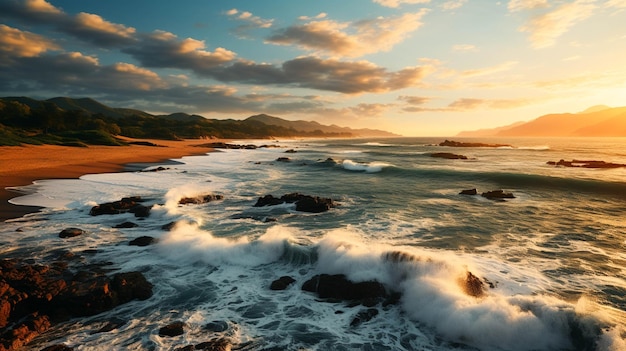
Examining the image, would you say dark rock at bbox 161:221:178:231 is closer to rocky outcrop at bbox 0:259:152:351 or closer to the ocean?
the ocean

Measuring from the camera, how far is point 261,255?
39.3 feet

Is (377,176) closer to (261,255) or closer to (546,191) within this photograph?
(546,191)

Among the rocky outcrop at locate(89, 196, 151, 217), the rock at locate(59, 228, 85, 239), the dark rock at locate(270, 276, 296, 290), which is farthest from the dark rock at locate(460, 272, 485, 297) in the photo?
the rocky outcrop at locate(89, 196, 151, 217)

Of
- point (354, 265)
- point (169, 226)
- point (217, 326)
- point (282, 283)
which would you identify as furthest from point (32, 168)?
point (354, 265)

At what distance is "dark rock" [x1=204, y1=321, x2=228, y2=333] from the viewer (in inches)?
294

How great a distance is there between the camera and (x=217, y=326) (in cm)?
762

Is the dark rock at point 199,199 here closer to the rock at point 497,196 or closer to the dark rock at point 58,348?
the dark rock at point 58,348

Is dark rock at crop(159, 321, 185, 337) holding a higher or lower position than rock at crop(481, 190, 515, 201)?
lower

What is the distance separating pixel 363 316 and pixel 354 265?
2.12 meters

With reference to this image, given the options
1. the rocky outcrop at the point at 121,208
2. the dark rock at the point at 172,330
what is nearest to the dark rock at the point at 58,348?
the dark rock at the point at 172,330

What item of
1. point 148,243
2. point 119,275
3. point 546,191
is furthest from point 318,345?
point 546,191

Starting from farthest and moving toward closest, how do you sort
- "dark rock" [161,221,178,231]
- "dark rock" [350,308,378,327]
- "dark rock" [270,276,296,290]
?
"dark rock" [161,221,178,231]
"dark rock" [270,276,296,290]
"dark rock" [350,308,378,327]

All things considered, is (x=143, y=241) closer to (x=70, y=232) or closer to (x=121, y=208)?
(x=70, y=232)

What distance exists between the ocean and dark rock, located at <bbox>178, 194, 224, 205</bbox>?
0.73 m
